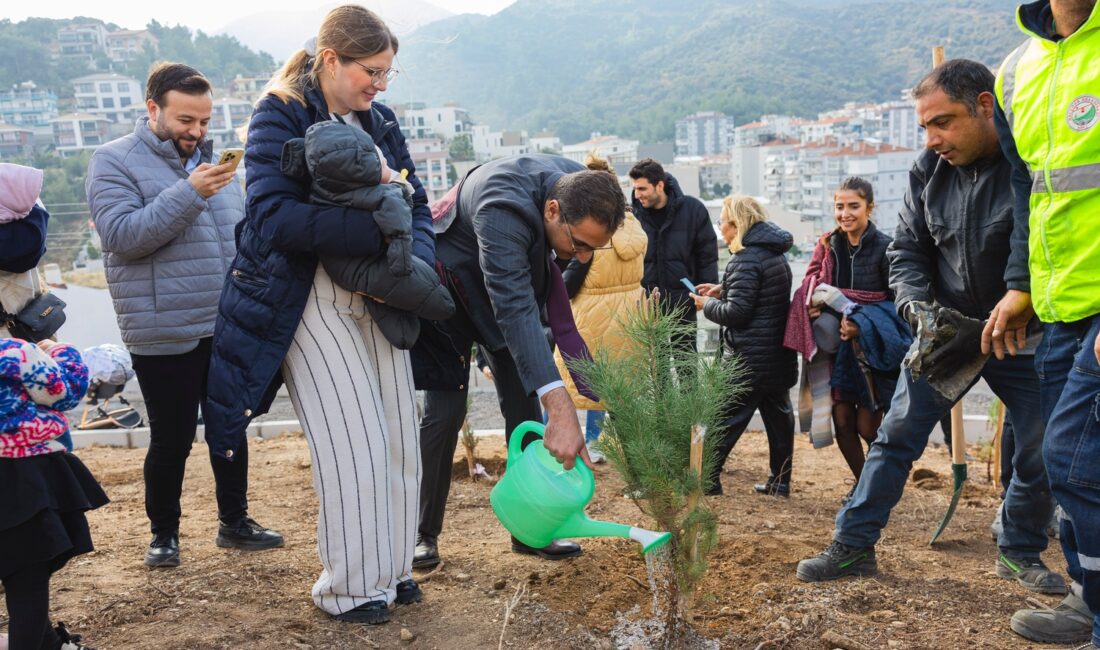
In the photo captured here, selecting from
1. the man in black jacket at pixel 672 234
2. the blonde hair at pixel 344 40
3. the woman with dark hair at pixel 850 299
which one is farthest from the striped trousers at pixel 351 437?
the man in black jacket at pixel 672 234

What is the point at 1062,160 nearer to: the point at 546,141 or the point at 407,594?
the point at 407,594

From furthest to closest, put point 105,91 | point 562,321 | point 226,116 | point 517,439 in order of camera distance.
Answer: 1. point 105,91
2. point 226,116
3. point 562,321
4. point 517,439

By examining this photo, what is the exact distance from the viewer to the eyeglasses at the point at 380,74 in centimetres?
267

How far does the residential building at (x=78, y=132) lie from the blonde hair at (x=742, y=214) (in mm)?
44774

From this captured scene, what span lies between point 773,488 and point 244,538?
2.64m

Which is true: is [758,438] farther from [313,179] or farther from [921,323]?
[313,179]

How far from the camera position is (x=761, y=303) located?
4.61 metres

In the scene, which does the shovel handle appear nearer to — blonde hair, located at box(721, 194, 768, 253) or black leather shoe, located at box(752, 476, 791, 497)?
black leather shoe, located at box(752, 476, 791, 497)

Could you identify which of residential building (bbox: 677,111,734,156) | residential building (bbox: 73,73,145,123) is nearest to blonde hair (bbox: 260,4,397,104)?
residential building (bbox: 73,73,145,123)

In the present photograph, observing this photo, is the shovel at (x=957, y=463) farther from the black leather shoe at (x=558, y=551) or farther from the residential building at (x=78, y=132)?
the residential building at (x=78, y=132)

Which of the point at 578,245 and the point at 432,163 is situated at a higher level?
the point at 432,163

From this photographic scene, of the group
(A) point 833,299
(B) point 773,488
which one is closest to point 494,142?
(B) point 773,488

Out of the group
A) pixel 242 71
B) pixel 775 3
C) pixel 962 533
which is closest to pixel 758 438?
pixel 962 533

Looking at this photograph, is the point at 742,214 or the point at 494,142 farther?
the point at 494,142
